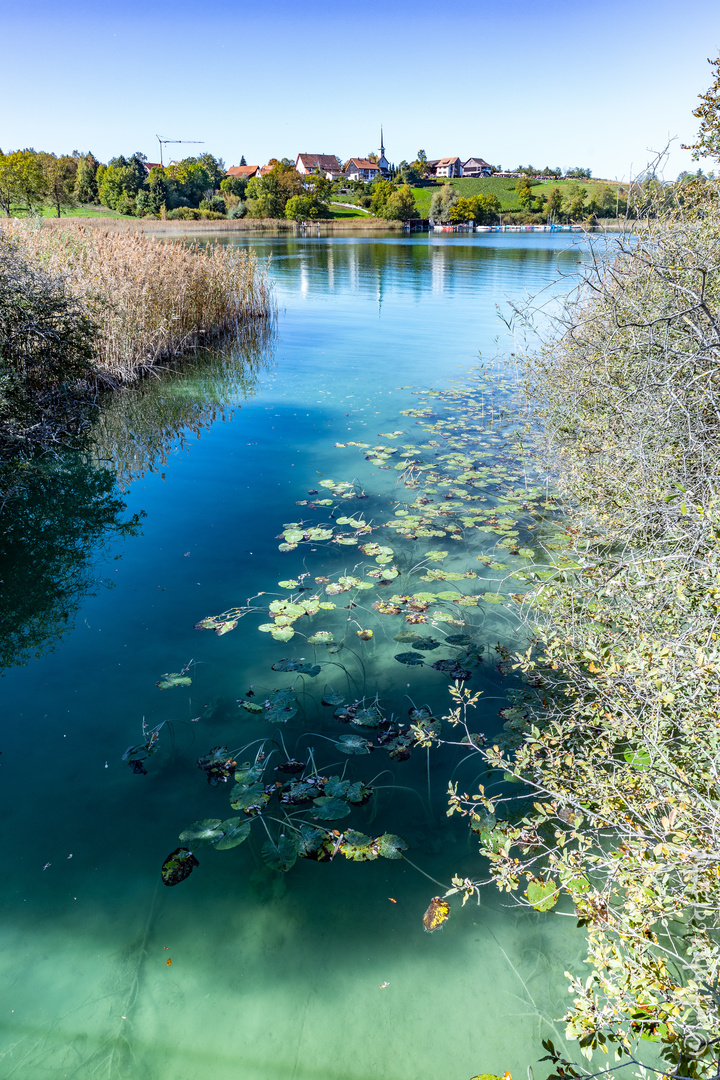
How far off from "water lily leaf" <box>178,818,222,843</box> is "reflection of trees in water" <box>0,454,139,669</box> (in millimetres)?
2267

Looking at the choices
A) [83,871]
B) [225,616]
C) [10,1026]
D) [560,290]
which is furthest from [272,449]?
[560,290]

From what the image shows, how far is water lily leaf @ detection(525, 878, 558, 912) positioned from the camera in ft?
8.70

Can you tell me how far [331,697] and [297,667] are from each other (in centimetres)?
40

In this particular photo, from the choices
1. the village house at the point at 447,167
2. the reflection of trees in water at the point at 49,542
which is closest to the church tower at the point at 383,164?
the village house at the point at 447,167

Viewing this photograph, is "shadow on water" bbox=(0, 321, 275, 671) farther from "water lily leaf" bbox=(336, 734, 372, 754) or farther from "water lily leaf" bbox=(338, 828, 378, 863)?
"water lily leaf" bbox=(338, 828, 378, 863)

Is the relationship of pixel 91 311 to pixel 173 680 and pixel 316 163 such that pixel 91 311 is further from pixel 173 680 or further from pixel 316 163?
pixel 316 163

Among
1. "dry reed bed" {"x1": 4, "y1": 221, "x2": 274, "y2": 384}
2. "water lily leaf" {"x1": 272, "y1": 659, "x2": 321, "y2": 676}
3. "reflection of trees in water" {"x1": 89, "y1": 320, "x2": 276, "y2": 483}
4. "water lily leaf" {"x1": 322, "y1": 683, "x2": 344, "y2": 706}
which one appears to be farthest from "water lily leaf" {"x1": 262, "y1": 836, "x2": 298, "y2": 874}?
"dry reed bed" {"x1": 4, "y1": 221, "x2": 274, "y2": 384}

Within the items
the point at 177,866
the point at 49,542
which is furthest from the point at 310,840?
the point at 49,542

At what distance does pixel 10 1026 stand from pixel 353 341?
1518 centimetres

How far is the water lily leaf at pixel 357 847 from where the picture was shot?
2.89 metres

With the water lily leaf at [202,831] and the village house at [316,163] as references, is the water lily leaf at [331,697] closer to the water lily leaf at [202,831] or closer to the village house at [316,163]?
the water lily leaf at [202,831]

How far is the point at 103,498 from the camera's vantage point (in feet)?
23.9

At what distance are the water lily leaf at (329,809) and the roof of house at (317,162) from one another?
6002 inches

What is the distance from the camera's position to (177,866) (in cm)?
288
